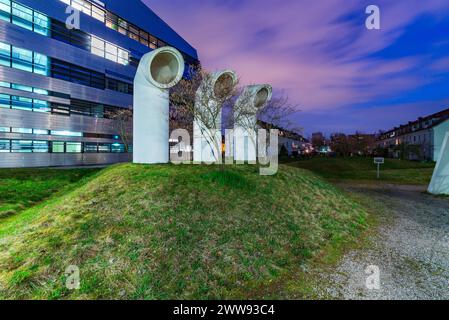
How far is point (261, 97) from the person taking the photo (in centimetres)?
1662

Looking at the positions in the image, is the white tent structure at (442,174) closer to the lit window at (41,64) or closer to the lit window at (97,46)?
the lit window at (41,64)

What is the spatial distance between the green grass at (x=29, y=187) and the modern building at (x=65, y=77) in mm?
8985

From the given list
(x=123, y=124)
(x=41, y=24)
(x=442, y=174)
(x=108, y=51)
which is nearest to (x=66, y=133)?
(x=123, y=124)

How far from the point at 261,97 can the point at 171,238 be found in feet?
44.3

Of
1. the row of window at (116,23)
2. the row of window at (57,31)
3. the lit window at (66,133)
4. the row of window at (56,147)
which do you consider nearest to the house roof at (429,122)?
the row of window at (116,23)

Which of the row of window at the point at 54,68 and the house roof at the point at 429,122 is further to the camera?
the house roof at the point at 429,122

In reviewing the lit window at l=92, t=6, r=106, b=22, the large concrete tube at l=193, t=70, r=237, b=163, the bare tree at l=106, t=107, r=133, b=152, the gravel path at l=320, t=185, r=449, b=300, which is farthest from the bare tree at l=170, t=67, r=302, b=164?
the lit window at l=92, t=6, r=106, b=22

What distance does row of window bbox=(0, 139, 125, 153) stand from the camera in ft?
70.2

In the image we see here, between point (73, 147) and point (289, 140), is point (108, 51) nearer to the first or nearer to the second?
point (73, 147)

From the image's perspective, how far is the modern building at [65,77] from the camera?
21234 millimetres

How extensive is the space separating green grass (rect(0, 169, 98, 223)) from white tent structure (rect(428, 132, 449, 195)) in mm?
21602

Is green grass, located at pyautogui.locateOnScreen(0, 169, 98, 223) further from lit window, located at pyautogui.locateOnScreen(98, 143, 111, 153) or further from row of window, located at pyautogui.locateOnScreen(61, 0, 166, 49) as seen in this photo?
row of window, located at pyautogui.locateOnScreen(61, 0, 166, 49)

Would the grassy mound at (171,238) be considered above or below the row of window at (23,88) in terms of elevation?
below
